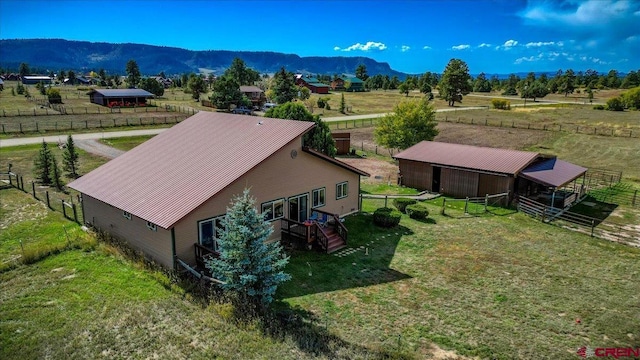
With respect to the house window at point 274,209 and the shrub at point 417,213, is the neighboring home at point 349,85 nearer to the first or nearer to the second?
the shrub at point 417,213

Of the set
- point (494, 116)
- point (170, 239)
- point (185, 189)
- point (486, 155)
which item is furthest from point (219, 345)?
point (494, 116)

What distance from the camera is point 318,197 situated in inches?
803

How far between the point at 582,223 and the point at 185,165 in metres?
21.4

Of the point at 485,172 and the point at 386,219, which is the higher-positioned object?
the point at 485,172

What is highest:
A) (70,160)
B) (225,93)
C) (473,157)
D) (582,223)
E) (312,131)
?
(225,93)

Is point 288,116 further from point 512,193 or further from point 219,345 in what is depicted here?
point 219,345

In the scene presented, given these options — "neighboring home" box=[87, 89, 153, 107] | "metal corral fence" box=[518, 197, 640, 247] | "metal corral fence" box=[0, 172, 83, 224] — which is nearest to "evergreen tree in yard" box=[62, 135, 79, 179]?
"metal corral fence" box=[0, 172, 83, 224]

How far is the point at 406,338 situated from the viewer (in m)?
11.7

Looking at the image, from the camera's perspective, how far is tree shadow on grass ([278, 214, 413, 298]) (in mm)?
14836

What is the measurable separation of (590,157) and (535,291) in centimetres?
3492

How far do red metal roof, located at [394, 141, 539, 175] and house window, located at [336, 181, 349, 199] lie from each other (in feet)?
31.8

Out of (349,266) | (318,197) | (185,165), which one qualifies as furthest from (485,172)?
(185,165)

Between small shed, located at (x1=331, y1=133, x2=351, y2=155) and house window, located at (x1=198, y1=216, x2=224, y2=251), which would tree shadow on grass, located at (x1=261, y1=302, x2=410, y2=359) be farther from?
small shed, located at (x1=331, y1=133, x2=351, y2=155)

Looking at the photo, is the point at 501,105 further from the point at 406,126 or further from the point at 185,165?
the point at 185,165
